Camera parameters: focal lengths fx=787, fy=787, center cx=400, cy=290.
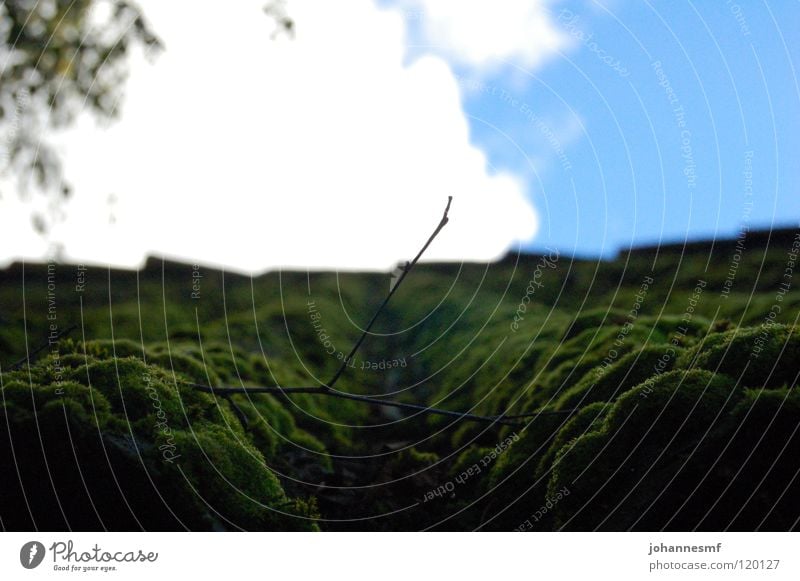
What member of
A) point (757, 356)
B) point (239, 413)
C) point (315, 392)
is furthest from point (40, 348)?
point (757, 356)

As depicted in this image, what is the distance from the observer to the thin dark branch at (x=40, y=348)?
201 centimetres

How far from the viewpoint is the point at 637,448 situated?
1.85m

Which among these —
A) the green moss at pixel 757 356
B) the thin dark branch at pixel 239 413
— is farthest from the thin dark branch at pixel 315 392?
the green moss at pixel 757 356

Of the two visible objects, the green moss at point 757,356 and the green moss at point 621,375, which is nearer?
the green moss at point 757,356

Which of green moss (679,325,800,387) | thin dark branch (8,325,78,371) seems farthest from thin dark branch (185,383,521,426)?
green moss (679,325,800,387)

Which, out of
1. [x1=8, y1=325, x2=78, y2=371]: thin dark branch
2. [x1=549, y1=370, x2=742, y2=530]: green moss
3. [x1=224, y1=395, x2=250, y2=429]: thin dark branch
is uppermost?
[x1=8, y1=325, x2=78, y2=371]: thin dark branch

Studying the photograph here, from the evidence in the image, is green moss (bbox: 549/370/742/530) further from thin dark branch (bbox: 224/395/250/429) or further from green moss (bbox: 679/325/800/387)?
thin dark branch (bbox: 224/395/250/429)

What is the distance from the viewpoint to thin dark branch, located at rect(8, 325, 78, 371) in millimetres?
2006

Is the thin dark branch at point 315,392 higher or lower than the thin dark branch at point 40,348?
lower

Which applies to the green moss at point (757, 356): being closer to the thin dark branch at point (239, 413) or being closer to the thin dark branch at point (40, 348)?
the thin dark branch at point (239, 413)
